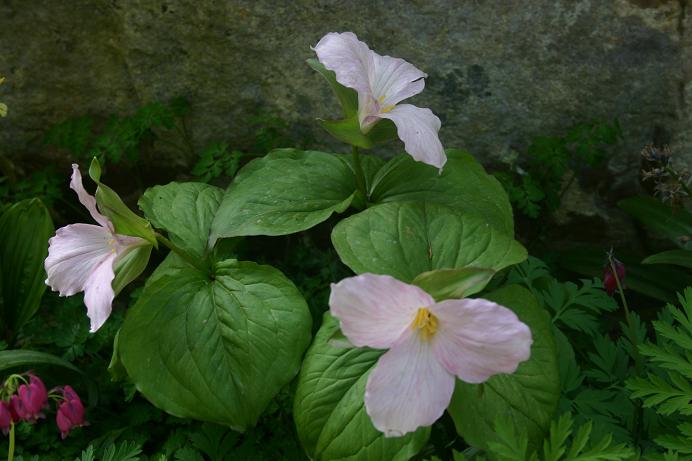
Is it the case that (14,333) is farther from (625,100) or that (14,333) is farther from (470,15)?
(625,100)

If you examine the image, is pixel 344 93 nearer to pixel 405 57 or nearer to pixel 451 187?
pixel 451 187

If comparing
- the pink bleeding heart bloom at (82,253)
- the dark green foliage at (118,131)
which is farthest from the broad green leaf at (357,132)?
the dark green foliage at (118,131)

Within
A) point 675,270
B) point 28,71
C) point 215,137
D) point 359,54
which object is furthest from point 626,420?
point 28,71

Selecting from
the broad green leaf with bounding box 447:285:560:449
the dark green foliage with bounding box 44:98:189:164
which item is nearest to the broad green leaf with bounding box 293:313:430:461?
the broad green leaf with bounding box 447:285:560:449

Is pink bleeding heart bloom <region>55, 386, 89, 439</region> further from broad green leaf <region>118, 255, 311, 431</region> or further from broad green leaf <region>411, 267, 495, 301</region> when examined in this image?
broad green leaf <region>411, 267, 495, 301</region>

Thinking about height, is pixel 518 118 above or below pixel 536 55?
below
